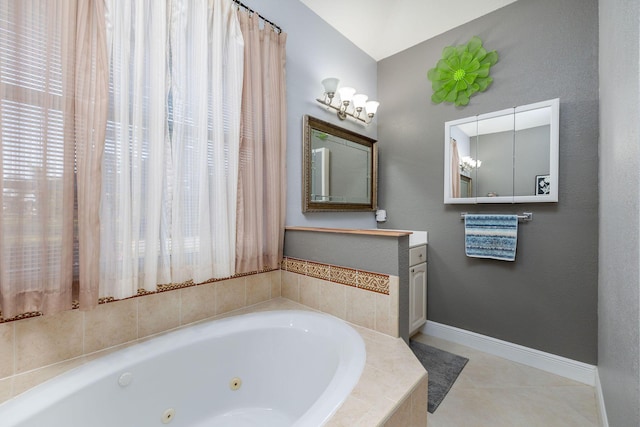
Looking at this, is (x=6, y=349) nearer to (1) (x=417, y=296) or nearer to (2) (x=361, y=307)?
(2) (x=361, y=307)

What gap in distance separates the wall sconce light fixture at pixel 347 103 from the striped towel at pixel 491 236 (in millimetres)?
1278

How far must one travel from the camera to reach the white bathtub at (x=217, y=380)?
896 mm

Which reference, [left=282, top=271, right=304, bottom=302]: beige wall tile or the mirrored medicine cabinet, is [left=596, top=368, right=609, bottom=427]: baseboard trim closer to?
the mirrored medicine cabinet

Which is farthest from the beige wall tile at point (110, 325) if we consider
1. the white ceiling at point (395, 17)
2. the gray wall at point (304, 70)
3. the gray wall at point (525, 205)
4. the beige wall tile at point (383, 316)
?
the white ceiling at point (395, 17)

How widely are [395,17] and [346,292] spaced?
2.43 metres

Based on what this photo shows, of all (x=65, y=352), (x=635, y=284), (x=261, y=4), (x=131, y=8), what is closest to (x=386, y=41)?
Result: (x=261, y=4)

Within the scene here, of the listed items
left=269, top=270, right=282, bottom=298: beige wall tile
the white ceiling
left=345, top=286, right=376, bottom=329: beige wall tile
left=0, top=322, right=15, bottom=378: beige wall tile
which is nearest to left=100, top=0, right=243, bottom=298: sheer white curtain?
left=0, top=322, right=15, bottom=378: beige wall tile

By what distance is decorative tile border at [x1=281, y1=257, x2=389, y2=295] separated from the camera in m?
1.38

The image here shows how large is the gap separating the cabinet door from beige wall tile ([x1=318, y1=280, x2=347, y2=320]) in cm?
84

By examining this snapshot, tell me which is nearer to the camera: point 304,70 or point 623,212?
point 623,212

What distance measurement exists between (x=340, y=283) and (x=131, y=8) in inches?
63.7

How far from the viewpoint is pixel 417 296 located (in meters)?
2.20

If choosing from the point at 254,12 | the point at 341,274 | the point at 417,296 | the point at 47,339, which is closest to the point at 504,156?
the point at 417,296

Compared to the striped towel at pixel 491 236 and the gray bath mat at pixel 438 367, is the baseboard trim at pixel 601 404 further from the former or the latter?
the striped towel at pixel 491 236
